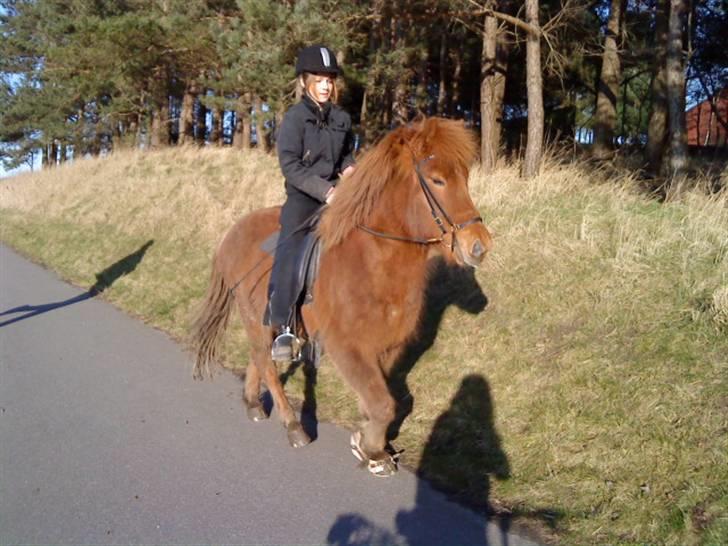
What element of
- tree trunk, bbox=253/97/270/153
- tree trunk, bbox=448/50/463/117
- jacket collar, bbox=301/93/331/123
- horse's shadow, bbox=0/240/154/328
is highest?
tree trunk, bbox=448/50/463/117

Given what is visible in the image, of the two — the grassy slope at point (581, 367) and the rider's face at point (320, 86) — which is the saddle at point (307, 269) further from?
the grassy slope at point (581, 367)

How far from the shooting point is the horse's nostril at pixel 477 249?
3.73 m

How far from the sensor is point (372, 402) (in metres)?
4.21

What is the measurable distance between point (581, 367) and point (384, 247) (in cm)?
206

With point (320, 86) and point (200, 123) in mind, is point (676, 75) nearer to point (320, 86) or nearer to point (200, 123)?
point (320, 86)

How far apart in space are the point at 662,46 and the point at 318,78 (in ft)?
44.6

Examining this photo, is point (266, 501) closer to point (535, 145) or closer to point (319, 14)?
point (535, 145)

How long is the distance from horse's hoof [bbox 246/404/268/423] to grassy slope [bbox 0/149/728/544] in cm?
55

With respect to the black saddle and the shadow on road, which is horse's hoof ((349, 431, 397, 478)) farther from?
the black saddle

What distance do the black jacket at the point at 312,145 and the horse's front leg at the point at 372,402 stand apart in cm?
135

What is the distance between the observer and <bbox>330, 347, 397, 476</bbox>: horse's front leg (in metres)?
4.21

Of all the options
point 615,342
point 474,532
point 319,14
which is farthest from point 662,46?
point 474,532

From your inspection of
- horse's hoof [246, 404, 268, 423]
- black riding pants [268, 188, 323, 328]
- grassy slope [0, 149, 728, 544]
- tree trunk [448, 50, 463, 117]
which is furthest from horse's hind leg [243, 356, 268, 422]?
tree trunk [448, 50, 463, 117]

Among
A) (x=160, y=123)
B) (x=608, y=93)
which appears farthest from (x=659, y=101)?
(x=160, y=123)
